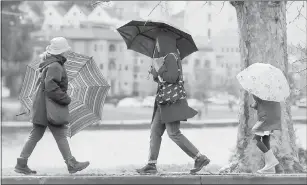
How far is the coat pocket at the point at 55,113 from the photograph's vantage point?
7887 mm

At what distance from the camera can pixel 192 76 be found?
274ft

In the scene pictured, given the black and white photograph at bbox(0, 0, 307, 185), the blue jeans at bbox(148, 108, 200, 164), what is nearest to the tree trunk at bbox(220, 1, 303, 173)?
the black and white photograph at bbox(0, 0, 307, 185)

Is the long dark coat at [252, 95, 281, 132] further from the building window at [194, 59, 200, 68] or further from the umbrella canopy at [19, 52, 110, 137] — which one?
the building window at [194, 59, 200, 68]

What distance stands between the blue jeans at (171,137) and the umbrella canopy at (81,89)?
90cm

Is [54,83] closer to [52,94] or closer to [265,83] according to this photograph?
[52,94]

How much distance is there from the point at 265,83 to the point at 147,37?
5.07 feet

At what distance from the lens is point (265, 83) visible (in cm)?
832

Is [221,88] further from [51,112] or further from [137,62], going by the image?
[51,112]

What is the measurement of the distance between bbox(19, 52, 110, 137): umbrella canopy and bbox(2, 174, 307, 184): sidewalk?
3.32ft

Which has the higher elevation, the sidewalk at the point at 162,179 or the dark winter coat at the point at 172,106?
the dark winter coat at the point at 172,106

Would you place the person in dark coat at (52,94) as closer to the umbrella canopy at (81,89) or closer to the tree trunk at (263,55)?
the umbrella canopy at (81,89)

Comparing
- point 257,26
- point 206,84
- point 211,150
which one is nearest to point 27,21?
point 206,84

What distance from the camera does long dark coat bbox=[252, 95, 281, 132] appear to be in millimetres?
8234

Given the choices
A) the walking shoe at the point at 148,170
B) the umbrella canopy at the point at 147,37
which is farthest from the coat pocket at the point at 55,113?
the umbrella canopy at the point at 147,37
